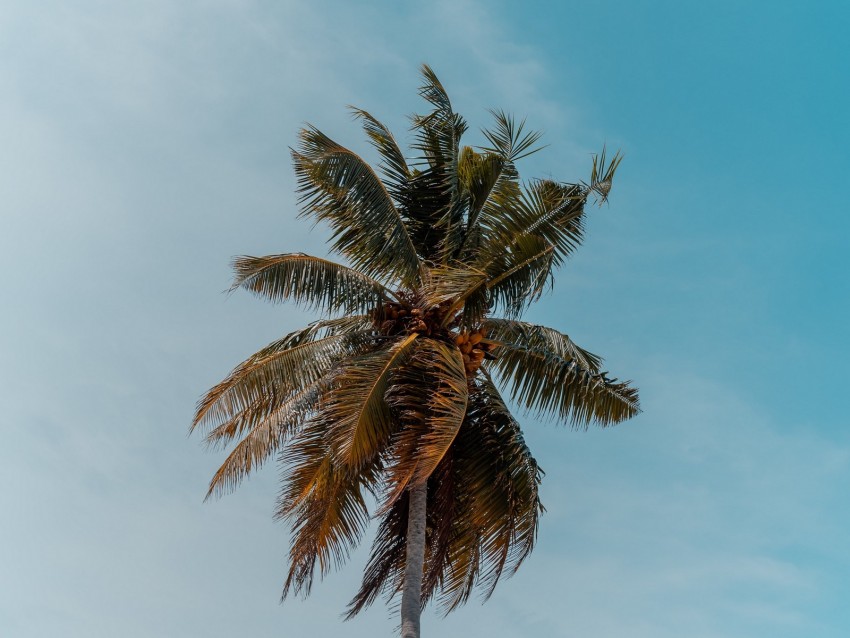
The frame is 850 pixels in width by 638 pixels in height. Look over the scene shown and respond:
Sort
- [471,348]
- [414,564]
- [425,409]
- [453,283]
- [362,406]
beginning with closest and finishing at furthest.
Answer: [362,406] → [453,283] → [414,564] → [425,409] → [471,348]

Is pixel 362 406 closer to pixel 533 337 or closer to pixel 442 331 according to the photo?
pixel 442 331

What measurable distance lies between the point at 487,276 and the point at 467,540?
13.5 feet

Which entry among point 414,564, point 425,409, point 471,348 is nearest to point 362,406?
point 425,409

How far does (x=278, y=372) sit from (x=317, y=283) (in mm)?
1523

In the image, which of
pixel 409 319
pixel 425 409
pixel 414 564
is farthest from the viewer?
pixel 409 319

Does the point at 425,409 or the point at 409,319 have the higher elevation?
the point at 409,319

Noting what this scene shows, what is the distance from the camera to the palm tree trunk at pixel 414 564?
15078mm

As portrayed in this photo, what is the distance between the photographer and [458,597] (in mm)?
16969

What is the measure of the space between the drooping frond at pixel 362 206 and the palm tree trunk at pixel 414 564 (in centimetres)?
330

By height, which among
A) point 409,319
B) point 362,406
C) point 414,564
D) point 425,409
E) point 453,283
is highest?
point 409,319

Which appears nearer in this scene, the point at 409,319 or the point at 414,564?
the point at 414,564

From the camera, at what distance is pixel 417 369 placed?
16000 millimetres

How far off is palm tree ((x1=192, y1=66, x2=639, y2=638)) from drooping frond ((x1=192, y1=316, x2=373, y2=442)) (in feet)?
0.07

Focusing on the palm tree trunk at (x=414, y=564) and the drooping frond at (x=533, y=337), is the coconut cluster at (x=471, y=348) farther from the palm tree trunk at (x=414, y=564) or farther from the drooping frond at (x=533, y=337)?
the palm tree trunk at (x=414, y=564)
